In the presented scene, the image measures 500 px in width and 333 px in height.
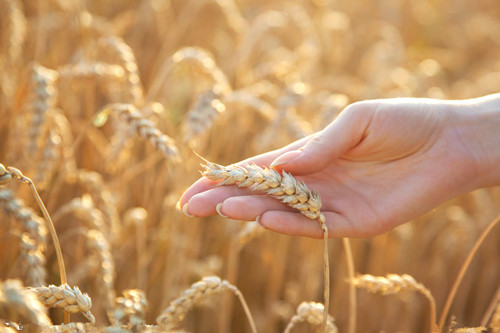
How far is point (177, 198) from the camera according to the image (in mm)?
1903

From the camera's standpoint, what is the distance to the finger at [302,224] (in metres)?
1.24

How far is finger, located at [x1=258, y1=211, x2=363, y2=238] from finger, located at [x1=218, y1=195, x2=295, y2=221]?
25 mm

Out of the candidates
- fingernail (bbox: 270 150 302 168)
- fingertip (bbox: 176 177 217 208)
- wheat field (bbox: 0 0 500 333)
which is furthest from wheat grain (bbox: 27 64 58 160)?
fingernail (bbox: 270 150 302 168)

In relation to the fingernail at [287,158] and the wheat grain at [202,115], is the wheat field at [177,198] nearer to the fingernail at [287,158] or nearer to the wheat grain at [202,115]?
the wheat grain at [202,115]

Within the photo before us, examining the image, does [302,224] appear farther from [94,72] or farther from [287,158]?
[94,72]

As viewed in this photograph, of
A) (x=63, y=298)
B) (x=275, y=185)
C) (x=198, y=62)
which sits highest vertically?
(x=198, y=62)

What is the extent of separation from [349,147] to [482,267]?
201 cm

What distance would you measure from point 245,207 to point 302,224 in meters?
0.16

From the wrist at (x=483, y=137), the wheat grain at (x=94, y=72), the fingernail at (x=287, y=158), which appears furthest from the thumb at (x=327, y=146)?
the wheat grain at (x=94, y=72)

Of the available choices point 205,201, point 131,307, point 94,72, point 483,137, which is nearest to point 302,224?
point 205,201

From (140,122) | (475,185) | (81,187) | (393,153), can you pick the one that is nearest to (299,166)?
(393,153)

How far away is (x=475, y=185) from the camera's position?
1558mm

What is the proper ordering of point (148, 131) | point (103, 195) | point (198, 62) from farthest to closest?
point (198, 62) → point (103, 195) → point (148, 131)

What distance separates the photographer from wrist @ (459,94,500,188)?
153cm
